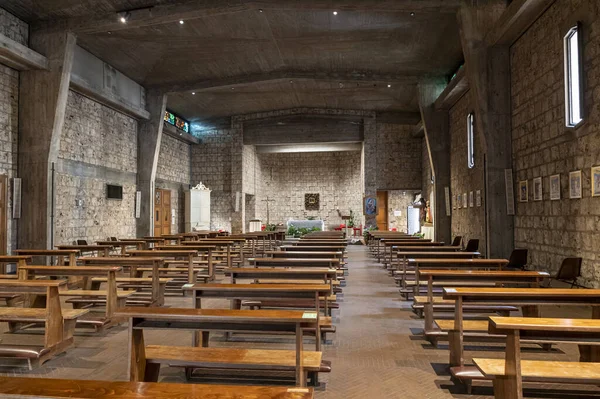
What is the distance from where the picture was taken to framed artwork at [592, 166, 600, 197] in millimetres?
5926

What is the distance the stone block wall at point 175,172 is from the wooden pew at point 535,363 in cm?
1540

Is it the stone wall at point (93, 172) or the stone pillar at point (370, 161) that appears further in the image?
the stone pillar at point (370, 161)

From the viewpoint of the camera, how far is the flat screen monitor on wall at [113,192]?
42.5ft

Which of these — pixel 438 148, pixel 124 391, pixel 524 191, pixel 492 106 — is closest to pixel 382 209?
pixel 438 148

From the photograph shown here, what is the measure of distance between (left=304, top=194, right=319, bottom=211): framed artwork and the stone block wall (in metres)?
6.00

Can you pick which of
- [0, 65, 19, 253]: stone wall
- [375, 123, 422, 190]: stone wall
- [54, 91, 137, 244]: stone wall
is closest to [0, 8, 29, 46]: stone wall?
[0, 65, 19, 253]: stone wall

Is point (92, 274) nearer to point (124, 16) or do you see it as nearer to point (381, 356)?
point (381, 356)

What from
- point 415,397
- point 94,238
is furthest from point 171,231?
point 415,397

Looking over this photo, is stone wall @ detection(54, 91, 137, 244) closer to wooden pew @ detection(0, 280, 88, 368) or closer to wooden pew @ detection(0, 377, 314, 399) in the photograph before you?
wooden pew @ detection(0, 280, 88, 368)

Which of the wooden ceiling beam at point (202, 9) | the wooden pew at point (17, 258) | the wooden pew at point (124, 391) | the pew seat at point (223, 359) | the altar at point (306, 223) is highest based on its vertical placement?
the wooden ceiling beam at point (202, 9)

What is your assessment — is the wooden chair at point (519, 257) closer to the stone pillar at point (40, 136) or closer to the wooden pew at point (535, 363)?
the wooden pew at point (535, 363)

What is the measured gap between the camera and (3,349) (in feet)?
10.6

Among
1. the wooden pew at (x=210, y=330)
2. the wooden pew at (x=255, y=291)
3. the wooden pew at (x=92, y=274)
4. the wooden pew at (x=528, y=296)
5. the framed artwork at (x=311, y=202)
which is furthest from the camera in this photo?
the framed artwork at (x=311, y=202)

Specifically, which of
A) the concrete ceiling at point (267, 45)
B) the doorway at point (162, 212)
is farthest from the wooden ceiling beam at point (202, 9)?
the doorway at point (162, 212)
